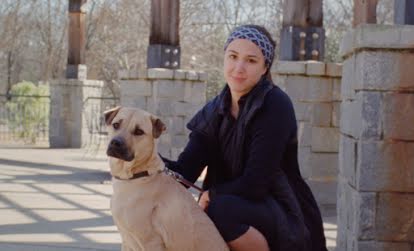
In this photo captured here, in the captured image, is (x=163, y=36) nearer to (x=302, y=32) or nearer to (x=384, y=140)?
(x=302, y=32)

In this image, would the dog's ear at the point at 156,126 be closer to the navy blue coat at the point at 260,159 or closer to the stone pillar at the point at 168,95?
the navy blue coat at the point at 260,159

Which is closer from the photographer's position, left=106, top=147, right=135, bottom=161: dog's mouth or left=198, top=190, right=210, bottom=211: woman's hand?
left=106, top=147, right=135, bottom=161: dog's mouth

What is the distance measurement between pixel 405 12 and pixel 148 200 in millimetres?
1902

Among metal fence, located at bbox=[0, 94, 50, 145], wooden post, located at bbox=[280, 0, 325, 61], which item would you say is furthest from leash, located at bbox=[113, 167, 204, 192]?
metal fence, located at bbox=[0, 94, 50, 145]

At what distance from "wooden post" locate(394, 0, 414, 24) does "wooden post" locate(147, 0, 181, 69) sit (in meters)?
5.85

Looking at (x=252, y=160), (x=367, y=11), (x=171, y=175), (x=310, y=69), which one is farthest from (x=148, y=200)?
(x=367, y=11)

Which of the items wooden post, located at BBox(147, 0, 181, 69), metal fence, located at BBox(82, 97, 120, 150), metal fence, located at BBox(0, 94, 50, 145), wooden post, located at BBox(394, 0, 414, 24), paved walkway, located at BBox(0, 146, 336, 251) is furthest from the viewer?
metal fence, located at BBox(0, 94, 50, 145)

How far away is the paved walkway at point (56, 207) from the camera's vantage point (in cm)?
591

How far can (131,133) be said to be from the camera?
311cm

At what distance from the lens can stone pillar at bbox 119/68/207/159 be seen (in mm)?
9945

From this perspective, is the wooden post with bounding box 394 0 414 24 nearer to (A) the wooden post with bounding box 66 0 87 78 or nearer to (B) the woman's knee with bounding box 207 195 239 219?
(B) the woman's knee with bounding box 207 195 239 219

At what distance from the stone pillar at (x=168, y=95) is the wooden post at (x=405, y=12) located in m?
5.75

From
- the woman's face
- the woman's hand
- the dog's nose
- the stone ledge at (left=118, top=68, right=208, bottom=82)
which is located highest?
the woman's face

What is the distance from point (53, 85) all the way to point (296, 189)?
13.8 meters
